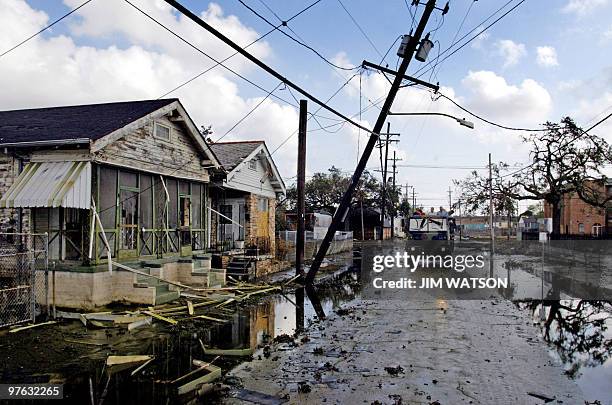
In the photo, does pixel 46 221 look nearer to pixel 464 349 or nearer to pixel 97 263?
pixel 97 263

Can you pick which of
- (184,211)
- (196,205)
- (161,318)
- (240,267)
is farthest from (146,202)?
(240,267)

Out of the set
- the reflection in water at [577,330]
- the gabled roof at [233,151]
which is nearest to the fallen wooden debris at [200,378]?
the reflection in water at [577,330]

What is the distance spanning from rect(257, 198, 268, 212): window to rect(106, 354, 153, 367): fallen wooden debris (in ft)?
55.9

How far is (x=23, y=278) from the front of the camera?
1334cm

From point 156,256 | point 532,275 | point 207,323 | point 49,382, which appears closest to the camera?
point 49,382

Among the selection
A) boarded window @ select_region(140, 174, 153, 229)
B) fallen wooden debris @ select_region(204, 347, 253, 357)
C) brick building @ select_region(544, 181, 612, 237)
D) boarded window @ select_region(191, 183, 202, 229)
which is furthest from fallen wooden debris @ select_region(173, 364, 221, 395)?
brick building @ select_region(544, 181, 612, 237)

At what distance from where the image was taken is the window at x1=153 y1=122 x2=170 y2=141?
16172 millimetres

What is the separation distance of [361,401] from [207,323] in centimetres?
638

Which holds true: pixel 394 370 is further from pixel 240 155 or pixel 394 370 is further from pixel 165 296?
pixel 240 155

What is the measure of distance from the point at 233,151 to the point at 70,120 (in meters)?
9.86

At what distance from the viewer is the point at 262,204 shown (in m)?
26.5

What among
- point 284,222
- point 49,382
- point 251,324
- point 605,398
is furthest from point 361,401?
point 284,222

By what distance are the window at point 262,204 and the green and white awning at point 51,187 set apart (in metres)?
13.2

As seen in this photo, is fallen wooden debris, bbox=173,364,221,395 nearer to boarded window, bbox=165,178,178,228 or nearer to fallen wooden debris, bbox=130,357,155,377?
fallen wooden debris, bbox=130,357,155,377
